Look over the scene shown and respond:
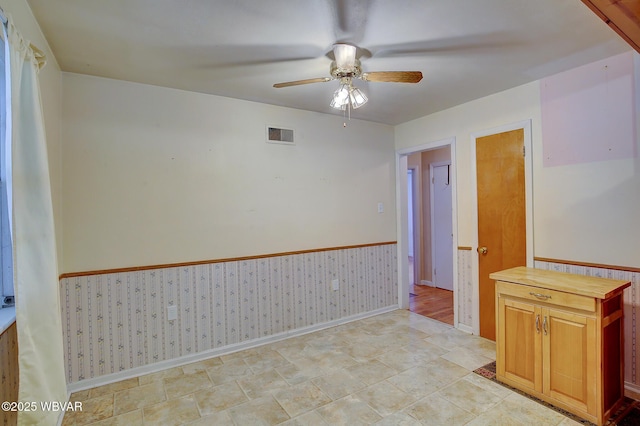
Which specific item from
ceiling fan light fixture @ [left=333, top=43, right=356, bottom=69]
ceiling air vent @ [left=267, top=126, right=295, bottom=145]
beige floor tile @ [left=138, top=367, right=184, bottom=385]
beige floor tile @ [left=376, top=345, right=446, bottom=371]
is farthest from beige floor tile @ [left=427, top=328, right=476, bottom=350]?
ceiling fan light fixture @ [left=333, top=43, right=356, bottom=69]

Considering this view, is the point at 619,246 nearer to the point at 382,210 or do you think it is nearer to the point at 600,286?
the point at 600,286

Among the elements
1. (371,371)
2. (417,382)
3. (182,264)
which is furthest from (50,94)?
(417,382)

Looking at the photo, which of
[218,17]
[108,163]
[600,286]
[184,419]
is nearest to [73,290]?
[108,163]

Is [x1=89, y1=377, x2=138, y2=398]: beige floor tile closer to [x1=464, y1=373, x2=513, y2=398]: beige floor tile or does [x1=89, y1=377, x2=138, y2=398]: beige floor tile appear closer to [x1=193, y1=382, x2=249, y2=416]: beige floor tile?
[x1=193, y1=382, x2=249, y2=416]: beige floor tile

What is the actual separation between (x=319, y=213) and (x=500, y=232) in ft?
6.15

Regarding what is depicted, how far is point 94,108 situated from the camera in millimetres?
2537

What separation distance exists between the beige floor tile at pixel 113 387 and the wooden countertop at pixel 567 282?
117 inches

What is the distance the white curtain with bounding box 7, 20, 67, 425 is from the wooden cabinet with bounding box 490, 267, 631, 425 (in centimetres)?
283

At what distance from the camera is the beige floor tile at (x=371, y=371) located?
250cm

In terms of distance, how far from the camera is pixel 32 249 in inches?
58.8

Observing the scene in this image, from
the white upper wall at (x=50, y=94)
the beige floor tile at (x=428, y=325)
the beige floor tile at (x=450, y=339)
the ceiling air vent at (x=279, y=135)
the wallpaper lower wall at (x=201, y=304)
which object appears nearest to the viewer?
the white upper wall at (x=50, y=94)

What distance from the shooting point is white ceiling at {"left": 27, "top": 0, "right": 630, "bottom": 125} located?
1732 millimetres

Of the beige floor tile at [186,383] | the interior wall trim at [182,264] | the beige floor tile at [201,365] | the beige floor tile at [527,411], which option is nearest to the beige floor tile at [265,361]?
the beige floor tile at [201,365]

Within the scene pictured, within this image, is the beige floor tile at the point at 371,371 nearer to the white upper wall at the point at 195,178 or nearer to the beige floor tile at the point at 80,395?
the white upper wall at the point at 195,178
